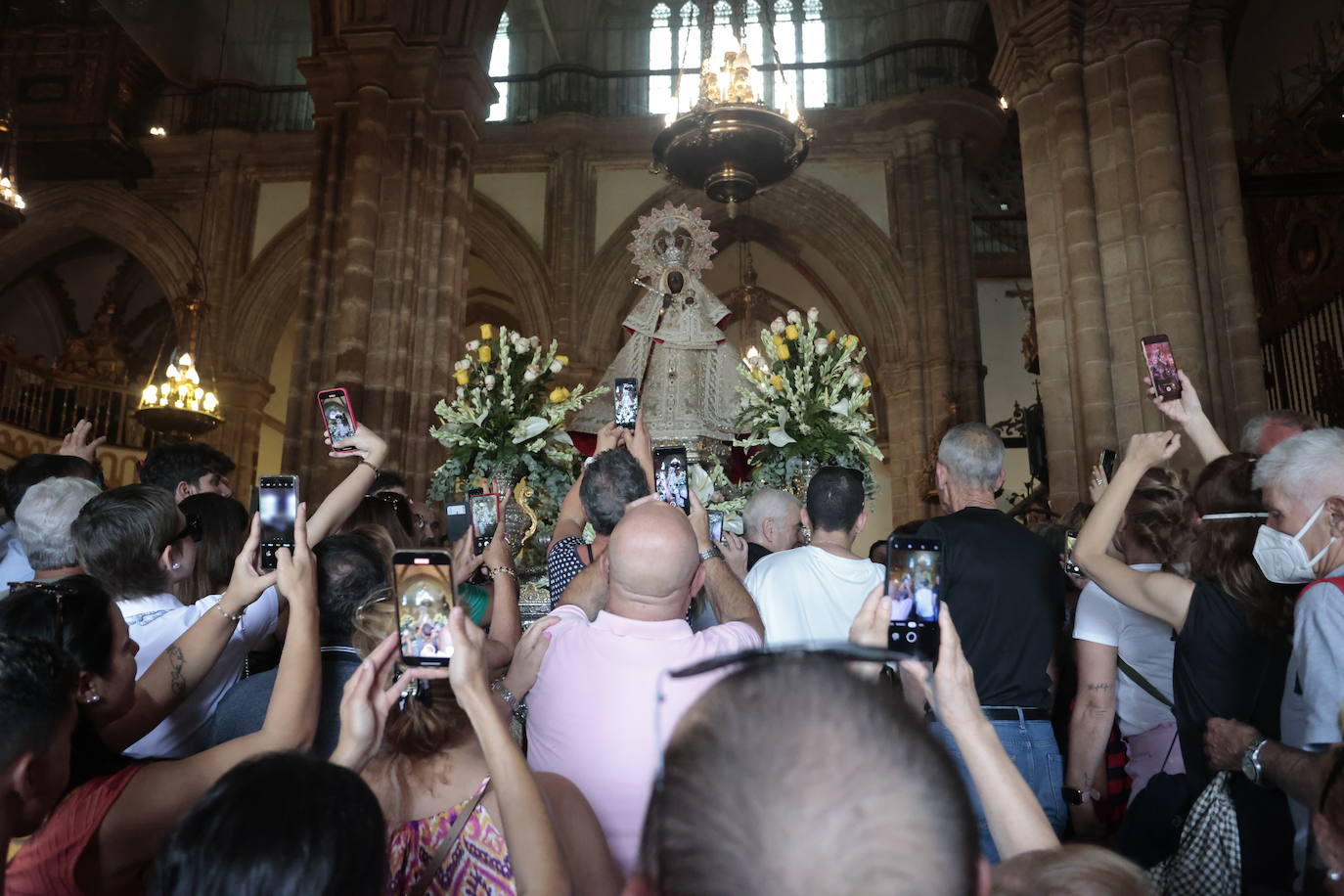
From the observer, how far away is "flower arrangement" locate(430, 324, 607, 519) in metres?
5.32

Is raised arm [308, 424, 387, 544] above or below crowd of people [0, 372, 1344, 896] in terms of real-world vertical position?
above

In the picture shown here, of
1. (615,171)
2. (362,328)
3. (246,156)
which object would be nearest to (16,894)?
(362,328)

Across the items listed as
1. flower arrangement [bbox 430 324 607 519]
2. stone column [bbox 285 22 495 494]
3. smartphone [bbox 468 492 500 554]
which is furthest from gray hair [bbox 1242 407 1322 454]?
stone column [bbox 285 22 495 494]

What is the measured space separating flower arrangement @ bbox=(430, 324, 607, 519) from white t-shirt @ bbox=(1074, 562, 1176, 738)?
3024 mm

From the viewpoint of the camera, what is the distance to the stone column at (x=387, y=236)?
8617mm

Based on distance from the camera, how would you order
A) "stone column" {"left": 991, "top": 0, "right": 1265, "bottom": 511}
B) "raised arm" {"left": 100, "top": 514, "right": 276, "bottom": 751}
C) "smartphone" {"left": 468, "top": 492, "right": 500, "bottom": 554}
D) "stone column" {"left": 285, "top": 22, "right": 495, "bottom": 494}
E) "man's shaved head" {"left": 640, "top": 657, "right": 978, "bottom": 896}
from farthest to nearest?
"stone column" {"left": 285, "top": 22, "right": 495, "bottom": 494} → "stone column" {"left": 991, "top": 0, "right": 1265, "bottom": 511} → "smartphone" {"left": 468, "top": 492, "right": 500, "bottom": 554} → "raised arm" {"left": 100, "top": 514, "right": 276, "bottom": 751} → "man's shaved head" {"left": 640, "top": 657, "right": 978, "bottom": 896}

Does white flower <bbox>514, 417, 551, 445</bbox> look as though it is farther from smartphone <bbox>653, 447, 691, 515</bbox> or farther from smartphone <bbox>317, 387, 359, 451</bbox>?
smartphone <bbox>653, 447, 691, 515</bbox>

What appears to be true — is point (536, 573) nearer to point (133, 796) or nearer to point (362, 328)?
point (133, 796)

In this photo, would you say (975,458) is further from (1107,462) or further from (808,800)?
(808,800)

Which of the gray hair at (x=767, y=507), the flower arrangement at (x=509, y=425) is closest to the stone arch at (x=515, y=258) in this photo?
the flower arrangement at (x=509, y=425)

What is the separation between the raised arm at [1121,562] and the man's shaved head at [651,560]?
3.48 feet

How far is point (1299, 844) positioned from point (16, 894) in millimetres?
2348

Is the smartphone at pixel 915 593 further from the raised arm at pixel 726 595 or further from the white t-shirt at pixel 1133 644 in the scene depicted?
the white t-shirt at pixel 1133 644

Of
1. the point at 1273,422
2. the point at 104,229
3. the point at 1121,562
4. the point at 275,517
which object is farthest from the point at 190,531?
the point at 104,229
